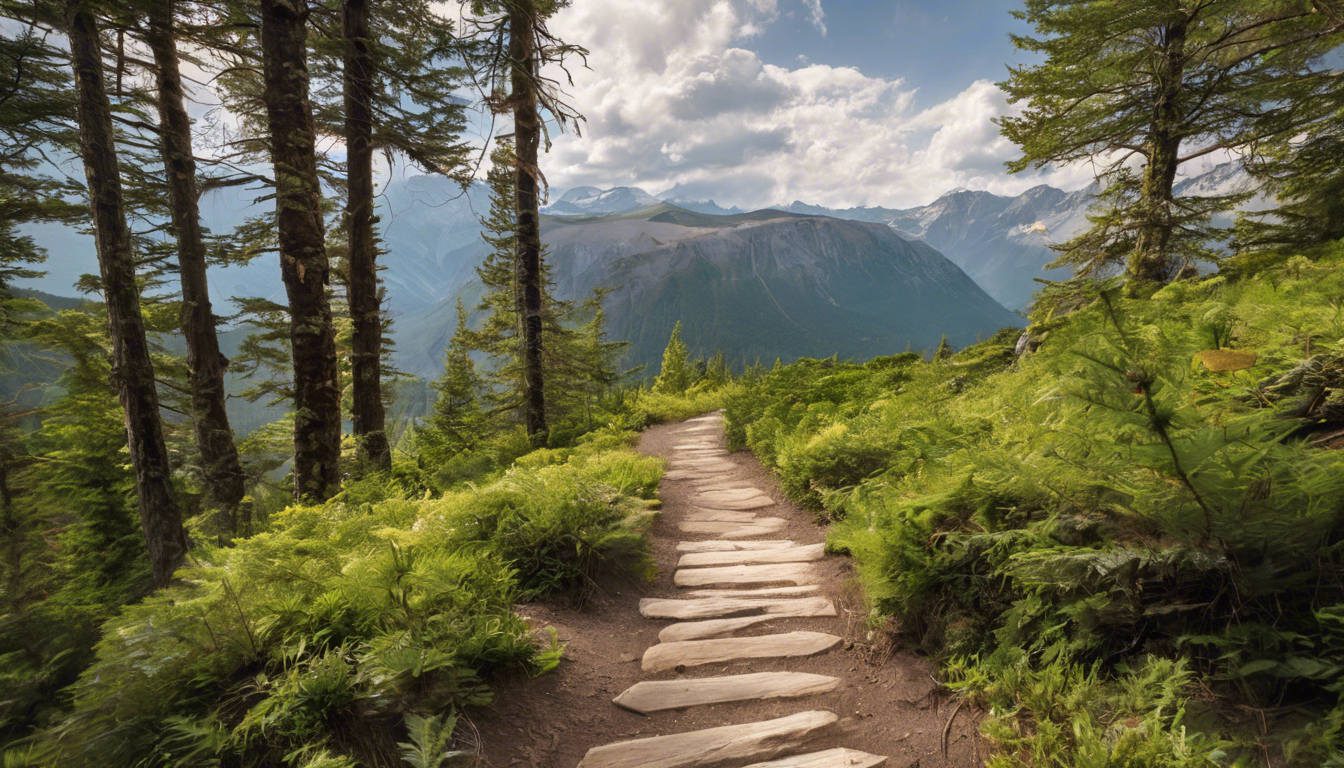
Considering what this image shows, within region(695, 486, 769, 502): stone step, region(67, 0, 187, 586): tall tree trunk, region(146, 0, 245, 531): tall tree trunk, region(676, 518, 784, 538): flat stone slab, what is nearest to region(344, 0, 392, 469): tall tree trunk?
region(67, 0, 187, 586): tall tree trunk

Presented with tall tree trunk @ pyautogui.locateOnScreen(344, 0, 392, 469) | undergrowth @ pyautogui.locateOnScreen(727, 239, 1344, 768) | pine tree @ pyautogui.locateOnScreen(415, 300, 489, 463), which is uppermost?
tall tree trunk @ pyautogui.locateOnScreen(344, 0, 392, 469)

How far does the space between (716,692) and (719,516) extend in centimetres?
315

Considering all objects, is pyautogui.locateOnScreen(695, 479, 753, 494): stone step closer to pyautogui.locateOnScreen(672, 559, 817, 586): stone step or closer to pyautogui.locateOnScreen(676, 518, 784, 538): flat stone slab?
pyautogui.locateOnScreen(676, 518, 784, 538): flat stone slab

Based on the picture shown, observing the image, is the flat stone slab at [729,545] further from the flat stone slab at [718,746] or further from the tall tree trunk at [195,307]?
the tall tree trunk at [195,307]

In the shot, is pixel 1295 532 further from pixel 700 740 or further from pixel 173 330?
pixel 173 330

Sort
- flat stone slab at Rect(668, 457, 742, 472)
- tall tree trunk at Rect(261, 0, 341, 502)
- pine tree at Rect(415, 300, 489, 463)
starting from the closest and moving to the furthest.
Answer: tall tree trunk at Rect(261, 0, 341, 502)
flat stone slab at Rect(668, 457, 742, 472)
pine tree at Rect(415, 300, 489, 463)

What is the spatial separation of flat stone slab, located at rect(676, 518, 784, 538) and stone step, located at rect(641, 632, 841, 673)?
6.42 feet

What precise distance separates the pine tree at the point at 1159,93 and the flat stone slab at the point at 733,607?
346 inches

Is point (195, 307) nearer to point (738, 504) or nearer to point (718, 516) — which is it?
point (718, 516)

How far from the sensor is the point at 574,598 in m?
3.95

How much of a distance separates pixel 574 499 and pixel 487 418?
10457mm

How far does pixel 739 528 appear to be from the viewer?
18.5 ft

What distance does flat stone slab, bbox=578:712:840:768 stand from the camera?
2393mm

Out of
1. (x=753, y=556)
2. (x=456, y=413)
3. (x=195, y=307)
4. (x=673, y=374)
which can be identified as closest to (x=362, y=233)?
(x=195, y=307)
